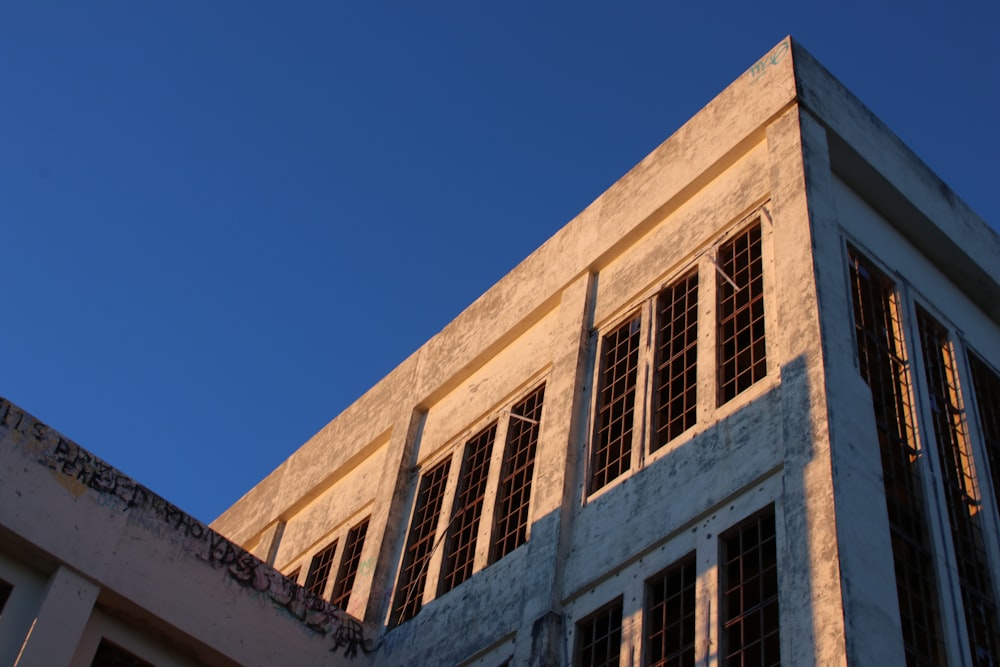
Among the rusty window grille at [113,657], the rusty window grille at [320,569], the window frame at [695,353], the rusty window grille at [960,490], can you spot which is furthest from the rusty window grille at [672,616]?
the rusty window grille at [320,569]

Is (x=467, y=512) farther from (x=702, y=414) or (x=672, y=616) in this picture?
(x=672, y=616)

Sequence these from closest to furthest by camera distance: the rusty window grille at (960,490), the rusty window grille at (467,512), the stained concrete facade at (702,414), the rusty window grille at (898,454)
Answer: the rusty window grille at (898,454), the stained concrete facade at (702,414), the rusty window grille at (960,490), the rusty window grille at (467,512)

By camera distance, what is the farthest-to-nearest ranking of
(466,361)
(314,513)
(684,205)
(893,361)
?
(314,513) → (466,361) → (684,205) → (893,361)

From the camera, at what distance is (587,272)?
20.0m

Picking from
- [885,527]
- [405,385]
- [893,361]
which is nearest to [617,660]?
[885,527]

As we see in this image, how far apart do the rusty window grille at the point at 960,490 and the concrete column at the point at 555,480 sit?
4346 mm

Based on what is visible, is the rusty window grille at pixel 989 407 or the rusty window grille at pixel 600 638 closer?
the rusty window grille at pixel 600 638

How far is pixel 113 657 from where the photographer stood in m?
16.5

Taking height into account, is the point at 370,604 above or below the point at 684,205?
below

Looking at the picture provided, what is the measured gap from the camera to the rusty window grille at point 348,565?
69.5 feet

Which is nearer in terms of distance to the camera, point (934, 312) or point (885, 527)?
point (885, 527)

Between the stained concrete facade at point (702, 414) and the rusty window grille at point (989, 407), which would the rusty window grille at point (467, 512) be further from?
the rusty window grille at point (989, 407)

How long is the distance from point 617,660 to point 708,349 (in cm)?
394

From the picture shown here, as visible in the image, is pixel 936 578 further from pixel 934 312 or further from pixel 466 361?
pixel 466 361
